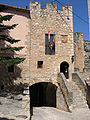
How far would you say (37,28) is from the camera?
42.1 feet

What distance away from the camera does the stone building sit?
12281 mm

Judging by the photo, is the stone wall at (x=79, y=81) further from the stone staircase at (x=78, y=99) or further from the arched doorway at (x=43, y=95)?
the arched doorway at (x=43, y=95)

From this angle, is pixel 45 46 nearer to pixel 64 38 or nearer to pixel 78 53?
pixel 64 38

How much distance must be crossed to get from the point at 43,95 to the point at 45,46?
7.68 m

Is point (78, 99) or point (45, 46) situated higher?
point (45, 46)

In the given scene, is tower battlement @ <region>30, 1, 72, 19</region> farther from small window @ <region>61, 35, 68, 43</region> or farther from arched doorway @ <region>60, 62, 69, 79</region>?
arched doorway @ <region>60, 62, 69, 79</region>

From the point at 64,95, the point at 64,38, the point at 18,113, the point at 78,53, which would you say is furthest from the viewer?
the point at 78,53

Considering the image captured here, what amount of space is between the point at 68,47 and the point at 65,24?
2234 mm

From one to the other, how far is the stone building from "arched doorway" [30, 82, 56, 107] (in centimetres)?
316

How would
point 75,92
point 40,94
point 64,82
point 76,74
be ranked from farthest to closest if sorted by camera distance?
1. point 40,94
2. point 76,74
3. point 75,92
4. point 64,82

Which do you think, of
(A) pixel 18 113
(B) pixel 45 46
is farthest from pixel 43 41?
(A) pixel 18 113

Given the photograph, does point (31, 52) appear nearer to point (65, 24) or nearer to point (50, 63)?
point (50, 63)

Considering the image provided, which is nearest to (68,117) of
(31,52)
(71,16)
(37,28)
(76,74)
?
(76,74)

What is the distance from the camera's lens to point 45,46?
1307 centimetres
